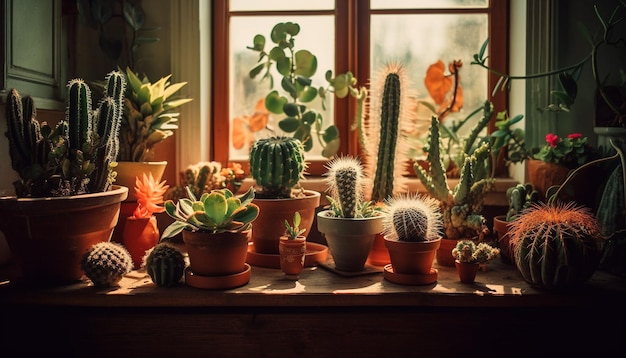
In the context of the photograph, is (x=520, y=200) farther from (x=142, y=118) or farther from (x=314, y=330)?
(x=142, y=118)

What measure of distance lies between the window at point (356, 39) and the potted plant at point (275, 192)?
1.54ft

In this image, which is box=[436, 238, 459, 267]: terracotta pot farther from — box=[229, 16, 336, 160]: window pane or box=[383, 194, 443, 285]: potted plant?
A: box=[229, 16, 336, 160]: window pane

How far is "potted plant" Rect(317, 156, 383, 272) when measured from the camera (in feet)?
5.41

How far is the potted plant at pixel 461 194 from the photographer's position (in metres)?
1.78

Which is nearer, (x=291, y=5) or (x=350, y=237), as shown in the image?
(x=350, y=237)

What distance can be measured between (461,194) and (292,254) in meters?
0.59

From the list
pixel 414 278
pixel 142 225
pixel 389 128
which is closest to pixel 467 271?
pixel 414 278

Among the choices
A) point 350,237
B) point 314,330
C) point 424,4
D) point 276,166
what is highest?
point 424,4

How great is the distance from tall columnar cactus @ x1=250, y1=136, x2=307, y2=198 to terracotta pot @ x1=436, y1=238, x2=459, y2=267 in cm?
51

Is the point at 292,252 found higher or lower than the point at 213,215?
lower

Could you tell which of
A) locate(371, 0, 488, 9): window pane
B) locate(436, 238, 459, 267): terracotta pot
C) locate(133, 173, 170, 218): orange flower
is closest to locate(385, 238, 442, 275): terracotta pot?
locate(436, 238, 459, 267): terracotta pot

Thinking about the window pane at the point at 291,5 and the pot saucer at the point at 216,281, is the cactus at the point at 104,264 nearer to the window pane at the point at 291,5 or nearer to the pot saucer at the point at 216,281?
the pot saucer at the point at 216,281

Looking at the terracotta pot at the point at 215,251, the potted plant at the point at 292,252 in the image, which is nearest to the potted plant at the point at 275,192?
the potted plant at the point at 292,252

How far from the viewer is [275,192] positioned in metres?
1.80
